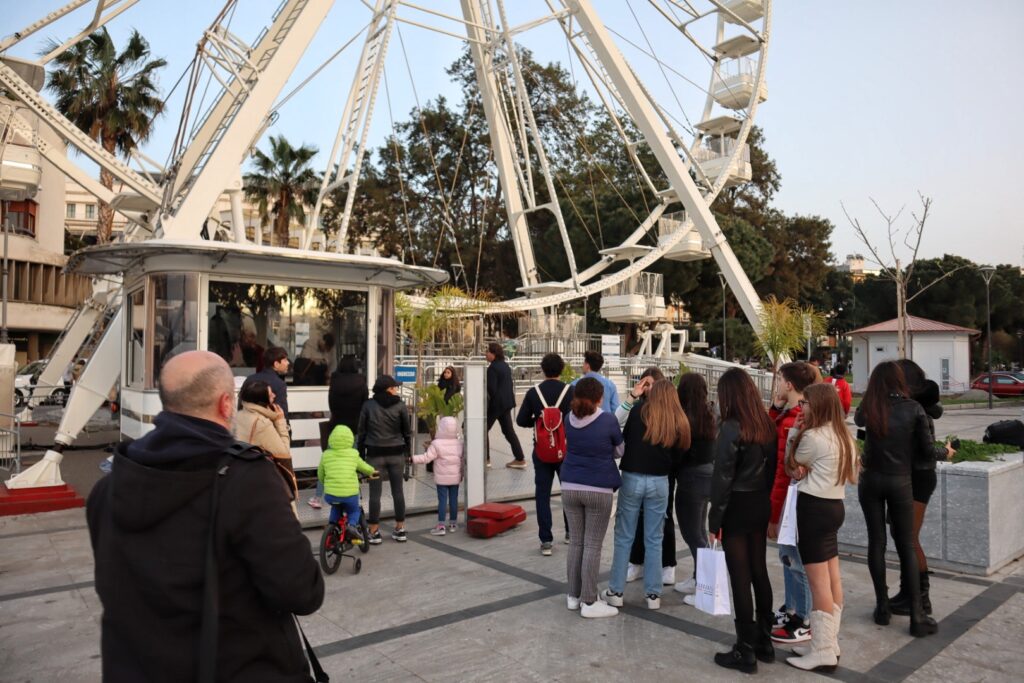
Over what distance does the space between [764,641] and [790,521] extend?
2.48 feet

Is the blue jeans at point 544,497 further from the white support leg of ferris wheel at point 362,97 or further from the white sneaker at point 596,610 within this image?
the white support leg of ferris wheel at point 362,97

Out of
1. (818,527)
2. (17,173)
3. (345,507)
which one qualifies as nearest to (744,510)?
(818,527)

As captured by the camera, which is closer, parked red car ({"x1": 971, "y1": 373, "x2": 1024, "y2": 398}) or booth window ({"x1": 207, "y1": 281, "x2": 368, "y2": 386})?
booth window ({"x1": 207, "y1": 281, "x2": 368, "y2": 386})

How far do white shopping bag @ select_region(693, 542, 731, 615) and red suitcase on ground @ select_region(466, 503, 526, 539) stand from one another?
11.0ft

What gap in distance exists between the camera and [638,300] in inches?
1197

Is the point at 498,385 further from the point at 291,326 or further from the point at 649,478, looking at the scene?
the point at 649,478

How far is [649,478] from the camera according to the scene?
543 centimetres

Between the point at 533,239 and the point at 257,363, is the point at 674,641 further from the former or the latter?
the point at 533,239

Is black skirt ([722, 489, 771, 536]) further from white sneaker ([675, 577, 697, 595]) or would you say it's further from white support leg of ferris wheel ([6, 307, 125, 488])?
white support leg of ferris wheel ([6, 307, 125, 488])

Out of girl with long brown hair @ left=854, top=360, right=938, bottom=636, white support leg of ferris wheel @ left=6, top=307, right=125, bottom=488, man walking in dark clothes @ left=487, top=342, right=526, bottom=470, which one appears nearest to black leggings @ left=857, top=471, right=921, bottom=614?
girl with long brown hair @ left=854, top=360, right=938, bottom=636

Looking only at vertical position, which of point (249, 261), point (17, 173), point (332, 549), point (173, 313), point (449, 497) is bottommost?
point (332, 549)

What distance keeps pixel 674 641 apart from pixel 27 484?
27.8ft

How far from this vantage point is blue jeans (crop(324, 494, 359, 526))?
21.5 ft

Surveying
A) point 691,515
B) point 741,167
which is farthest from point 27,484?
point 741,167
